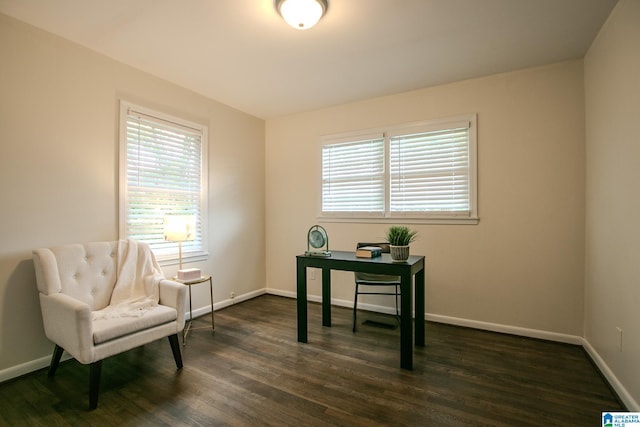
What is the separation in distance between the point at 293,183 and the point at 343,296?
1676mm

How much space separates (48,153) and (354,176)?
9.64ft

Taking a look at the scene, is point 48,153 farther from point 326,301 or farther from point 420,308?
point 420,308

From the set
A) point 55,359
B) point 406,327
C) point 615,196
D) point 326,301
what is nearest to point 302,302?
point 326,301

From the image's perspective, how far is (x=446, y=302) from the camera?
332cm

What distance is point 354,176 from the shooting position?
12.7 ft

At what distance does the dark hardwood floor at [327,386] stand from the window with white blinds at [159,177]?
1.05 m

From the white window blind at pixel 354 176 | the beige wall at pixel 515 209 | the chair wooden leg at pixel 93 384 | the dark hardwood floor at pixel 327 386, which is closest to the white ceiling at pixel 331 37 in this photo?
the beige wall at pixel 515 209

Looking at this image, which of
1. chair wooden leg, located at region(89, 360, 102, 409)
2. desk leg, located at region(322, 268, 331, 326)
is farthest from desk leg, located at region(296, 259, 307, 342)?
chair wooden leg, located at region(89, 360, 102, 409)

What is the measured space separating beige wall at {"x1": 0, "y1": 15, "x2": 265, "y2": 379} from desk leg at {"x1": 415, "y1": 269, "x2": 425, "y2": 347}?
2.50m

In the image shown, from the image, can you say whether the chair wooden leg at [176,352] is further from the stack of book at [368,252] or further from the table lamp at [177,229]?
the stack of book at [368,252]

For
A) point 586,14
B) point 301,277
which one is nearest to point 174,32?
point 301,277

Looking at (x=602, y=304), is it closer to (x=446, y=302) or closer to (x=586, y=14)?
(x=446, y=302)

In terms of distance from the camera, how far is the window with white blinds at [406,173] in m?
3.24

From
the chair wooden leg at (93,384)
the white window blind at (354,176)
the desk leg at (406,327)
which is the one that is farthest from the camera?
the white window blind at (354,176)
